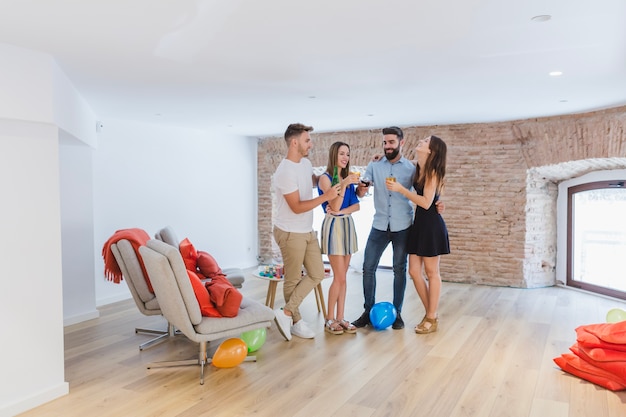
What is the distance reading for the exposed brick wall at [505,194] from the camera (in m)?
6.01

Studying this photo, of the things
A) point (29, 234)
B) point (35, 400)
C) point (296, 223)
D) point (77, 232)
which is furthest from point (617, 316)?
point (77, 232)

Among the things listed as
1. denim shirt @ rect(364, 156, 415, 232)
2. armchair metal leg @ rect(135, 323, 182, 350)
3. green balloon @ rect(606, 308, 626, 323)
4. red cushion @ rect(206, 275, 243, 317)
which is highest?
denim shirt @ rect(364, 156, 415, 232)

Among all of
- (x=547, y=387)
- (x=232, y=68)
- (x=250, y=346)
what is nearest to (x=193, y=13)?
(x=232, y=68)

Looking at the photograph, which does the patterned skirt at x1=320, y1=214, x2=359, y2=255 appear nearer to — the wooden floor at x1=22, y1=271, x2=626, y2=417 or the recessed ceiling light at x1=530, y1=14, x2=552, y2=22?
the wooden floor at x1=22, y1=271, x2=626, y2=417

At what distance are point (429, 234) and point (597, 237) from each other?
3.38 metres

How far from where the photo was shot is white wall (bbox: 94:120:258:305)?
18.5 ft

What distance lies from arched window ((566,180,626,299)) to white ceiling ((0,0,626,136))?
1.30 m

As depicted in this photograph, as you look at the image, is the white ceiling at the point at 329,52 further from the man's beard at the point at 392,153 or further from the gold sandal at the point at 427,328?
the gold sandal at the point at 427,328

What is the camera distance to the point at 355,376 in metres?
3.25

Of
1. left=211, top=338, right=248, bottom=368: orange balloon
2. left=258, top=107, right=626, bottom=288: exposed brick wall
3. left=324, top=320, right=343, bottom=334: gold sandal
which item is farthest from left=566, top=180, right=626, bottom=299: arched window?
left=211, top=338, right=248, bottom=368: orange balloon

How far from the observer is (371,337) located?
4.09 metres

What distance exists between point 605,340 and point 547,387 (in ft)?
1.62

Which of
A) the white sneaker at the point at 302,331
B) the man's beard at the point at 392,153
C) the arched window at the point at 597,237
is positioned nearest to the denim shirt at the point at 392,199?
the man's beard at the point at 392,153

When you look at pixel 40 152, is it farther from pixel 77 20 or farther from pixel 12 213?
pixel 77 20
